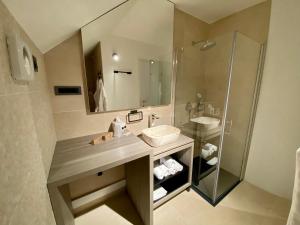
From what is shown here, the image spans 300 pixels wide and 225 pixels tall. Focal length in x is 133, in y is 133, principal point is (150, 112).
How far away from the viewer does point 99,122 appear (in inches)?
52.8

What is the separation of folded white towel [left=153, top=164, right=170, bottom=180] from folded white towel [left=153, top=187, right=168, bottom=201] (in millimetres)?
171

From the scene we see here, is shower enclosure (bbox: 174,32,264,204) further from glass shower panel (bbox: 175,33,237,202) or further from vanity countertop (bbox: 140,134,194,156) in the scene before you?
vanity countertop (bbox: 140,134,194,156)

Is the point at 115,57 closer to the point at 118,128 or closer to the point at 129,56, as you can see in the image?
the point at 129,56

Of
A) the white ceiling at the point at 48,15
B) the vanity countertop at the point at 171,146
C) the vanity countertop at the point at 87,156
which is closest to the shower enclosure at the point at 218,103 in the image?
the vanity countertop at the point at 171,146

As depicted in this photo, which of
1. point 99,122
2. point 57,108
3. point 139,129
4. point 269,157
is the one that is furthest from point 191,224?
point 57,108

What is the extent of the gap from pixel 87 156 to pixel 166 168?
0.86m

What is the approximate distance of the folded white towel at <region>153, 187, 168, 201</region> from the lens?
1.35 meters

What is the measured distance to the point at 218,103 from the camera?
60.2 inches

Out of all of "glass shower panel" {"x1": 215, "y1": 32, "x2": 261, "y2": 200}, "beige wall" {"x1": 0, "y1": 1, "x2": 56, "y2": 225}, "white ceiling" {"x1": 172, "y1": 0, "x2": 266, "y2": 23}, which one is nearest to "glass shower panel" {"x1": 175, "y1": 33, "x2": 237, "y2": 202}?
"glass shower panel" {"x1": 215, "y1": 32, "x2": 261, "y2": 200}

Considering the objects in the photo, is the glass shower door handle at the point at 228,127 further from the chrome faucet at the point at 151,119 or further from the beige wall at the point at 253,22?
the beige wall at the point at 253,22

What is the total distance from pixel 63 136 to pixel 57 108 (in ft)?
0.85

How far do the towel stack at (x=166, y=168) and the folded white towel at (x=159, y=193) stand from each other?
17 centimetres

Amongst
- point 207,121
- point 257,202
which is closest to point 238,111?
point 207,121

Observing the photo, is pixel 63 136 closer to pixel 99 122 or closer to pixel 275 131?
pixel 99 122
